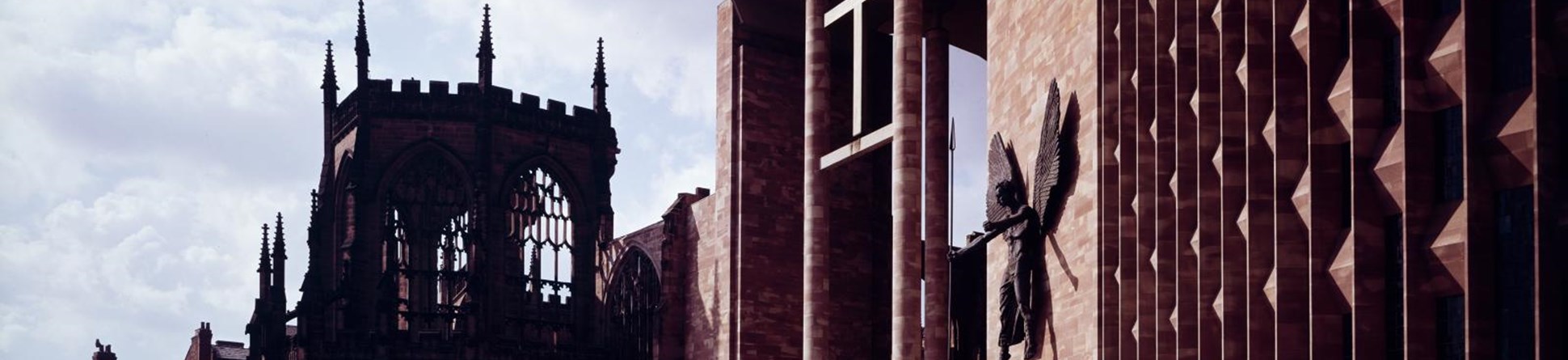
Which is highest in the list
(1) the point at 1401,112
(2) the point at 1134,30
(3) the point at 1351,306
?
(2) the point at 1134,30

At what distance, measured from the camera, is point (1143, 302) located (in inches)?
799

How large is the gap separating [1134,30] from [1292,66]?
3.08 meters

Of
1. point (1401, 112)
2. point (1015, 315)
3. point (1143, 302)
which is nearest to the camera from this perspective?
point (1401, 112)

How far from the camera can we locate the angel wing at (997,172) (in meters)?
23.3

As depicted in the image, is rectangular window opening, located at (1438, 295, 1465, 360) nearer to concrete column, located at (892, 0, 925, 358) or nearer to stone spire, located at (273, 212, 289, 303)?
concrete column, located at (892, 0, 925, 358)

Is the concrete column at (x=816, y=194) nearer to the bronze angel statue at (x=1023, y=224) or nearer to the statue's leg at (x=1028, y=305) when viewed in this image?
the bronze angel statue at (x=1023, y=224)

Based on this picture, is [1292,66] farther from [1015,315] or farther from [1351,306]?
[1015,315]

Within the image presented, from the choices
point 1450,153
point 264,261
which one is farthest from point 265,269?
point 1450,153

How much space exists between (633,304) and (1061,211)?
36210 mm

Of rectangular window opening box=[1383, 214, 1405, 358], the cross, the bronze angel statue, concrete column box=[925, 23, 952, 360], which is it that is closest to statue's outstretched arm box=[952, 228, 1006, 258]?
the bronze angel statue

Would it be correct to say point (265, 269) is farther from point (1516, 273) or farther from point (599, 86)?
point (1516, 273)

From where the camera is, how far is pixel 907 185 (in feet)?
87.7

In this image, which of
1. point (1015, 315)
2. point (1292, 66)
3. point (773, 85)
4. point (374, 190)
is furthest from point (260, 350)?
point (1292, 66)

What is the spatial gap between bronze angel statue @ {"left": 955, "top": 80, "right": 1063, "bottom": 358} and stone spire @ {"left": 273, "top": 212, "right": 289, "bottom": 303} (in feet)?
140
